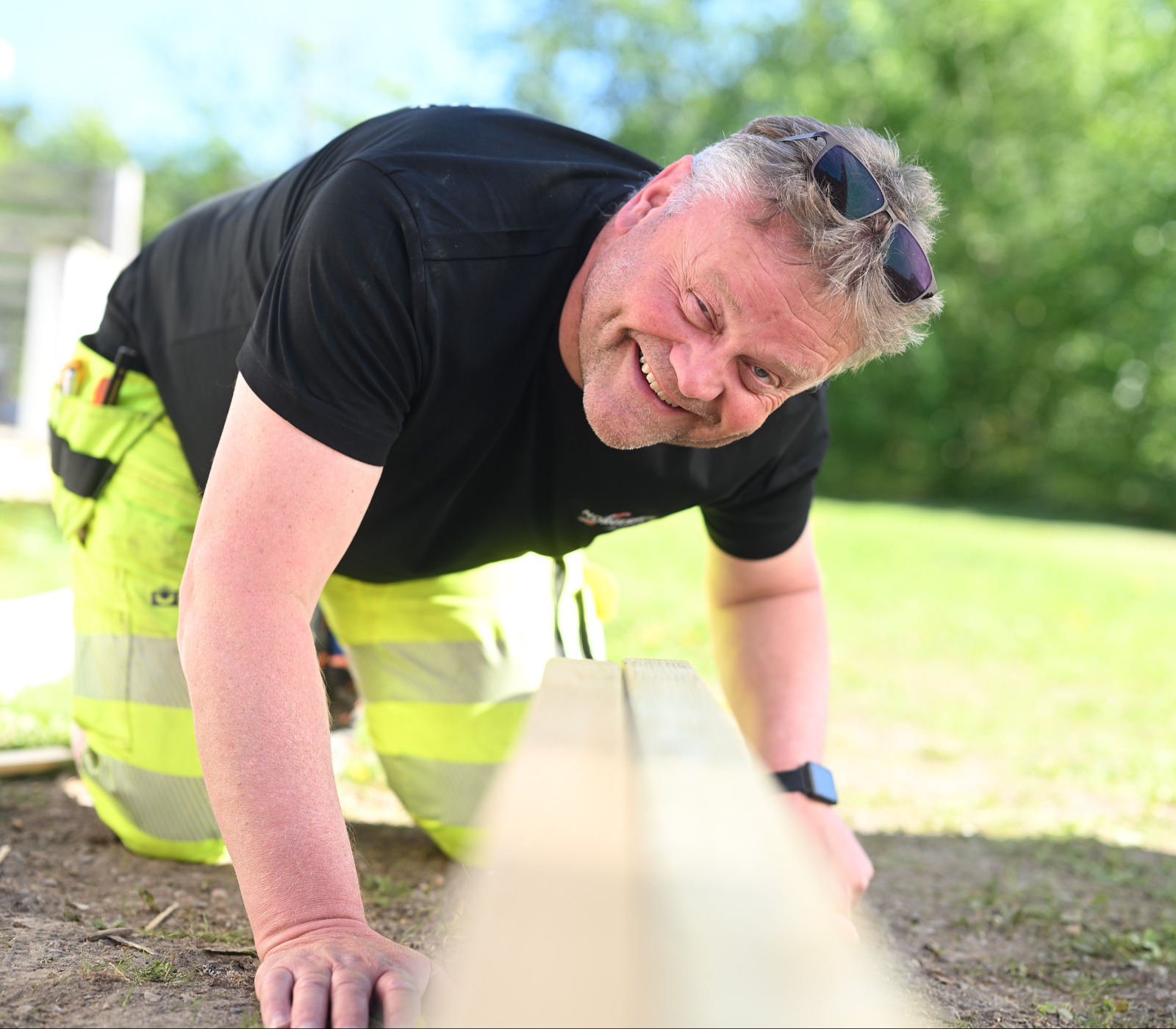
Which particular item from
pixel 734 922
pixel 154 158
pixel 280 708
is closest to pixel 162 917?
pixel 280 708

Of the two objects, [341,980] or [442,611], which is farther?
[442,611]

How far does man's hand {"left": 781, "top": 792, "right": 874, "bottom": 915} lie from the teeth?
3.11 ft

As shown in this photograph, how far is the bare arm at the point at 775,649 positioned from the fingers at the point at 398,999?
1439 mm

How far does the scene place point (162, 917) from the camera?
2.04 m

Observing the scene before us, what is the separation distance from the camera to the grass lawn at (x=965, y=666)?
3947 mm

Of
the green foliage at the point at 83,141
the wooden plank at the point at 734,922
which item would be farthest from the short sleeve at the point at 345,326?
the green foliage at the point at 83,141

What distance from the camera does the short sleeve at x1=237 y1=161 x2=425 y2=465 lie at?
158 centimetres

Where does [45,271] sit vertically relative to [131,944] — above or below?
above

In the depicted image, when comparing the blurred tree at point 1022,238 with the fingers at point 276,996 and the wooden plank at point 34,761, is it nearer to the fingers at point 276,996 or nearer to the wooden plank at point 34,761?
the wooden plank at point 34,761

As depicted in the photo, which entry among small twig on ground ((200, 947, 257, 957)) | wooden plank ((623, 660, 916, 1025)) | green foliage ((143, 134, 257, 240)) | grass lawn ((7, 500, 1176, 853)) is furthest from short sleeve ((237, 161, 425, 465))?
green foliage ((143, 134, 257, 240))

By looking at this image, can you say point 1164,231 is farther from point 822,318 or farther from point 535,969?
point 535,969

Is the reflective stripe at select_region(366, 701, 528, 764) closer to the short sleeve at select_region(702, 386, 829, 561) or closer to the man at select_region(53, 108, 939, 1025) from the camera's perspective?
the man at select_region(53, 108, 939, 1025)

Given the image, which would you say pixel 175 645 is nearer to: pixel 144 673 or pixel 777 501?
pixel 144 673

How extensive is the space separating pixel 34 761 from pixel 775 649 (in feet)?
6.92
